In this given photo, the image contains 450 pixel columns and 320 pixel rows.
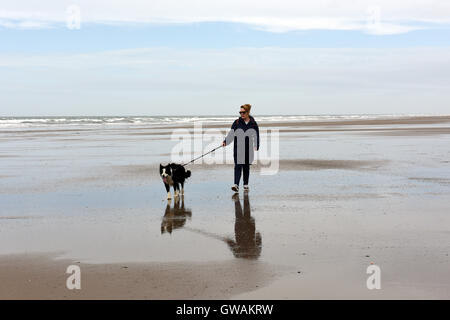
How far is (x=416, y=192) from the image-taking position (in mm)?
10562

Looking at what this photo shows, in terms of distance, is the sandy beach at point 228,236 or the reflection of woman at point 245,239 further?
the reflection of woman at point 245,239

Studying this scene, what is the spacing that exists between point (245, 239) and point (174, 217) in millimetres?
1914

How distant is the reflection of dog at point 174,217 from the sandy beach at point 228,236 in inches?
1.3

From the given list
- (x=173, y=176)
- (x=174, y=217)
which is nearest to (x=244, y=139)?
(x=173, y=176)

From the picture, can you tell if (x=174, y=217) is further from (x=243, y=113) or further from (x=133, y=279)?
(x=243, y=113)

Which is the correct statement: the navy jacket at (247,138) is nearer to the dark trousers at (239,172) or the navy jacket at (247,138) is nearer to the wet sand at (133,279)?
the dark trousers at (239,172)

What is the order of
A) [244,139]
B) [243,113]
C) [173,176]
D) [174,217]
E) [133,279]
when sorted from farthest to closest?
[244,139] < [243,113] < [173,176] < [174,217] < [133,279]

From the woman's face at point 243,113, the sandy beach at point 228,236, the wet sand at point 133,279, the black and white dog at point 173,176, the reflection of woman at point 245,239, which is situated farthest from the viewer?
the woman's face at point 243,113

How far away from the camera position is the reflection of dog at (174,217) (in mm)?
7980

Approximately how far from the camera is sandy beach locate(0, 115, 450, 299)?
530cm

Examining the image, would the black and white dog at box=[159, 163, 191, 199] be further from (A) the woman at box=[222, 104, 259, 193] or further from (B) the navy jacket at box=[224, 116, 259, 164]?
(B) the navy jacket at box=[224, 116, 259, 164]

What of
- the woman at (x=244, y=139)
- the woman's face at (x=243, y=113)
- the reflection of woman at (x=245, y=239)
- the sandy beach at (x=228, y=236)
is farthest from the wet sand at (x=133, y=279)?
the woman's face at (x=243, y=113)

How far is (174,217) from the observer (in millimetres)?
8695

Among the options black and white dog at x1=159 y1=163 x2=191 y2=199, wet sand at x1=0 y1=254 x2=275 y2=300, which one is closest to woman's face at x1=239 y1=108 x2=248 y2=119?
black and white dog at x1=159 y1=163 x2=191 y2=199
